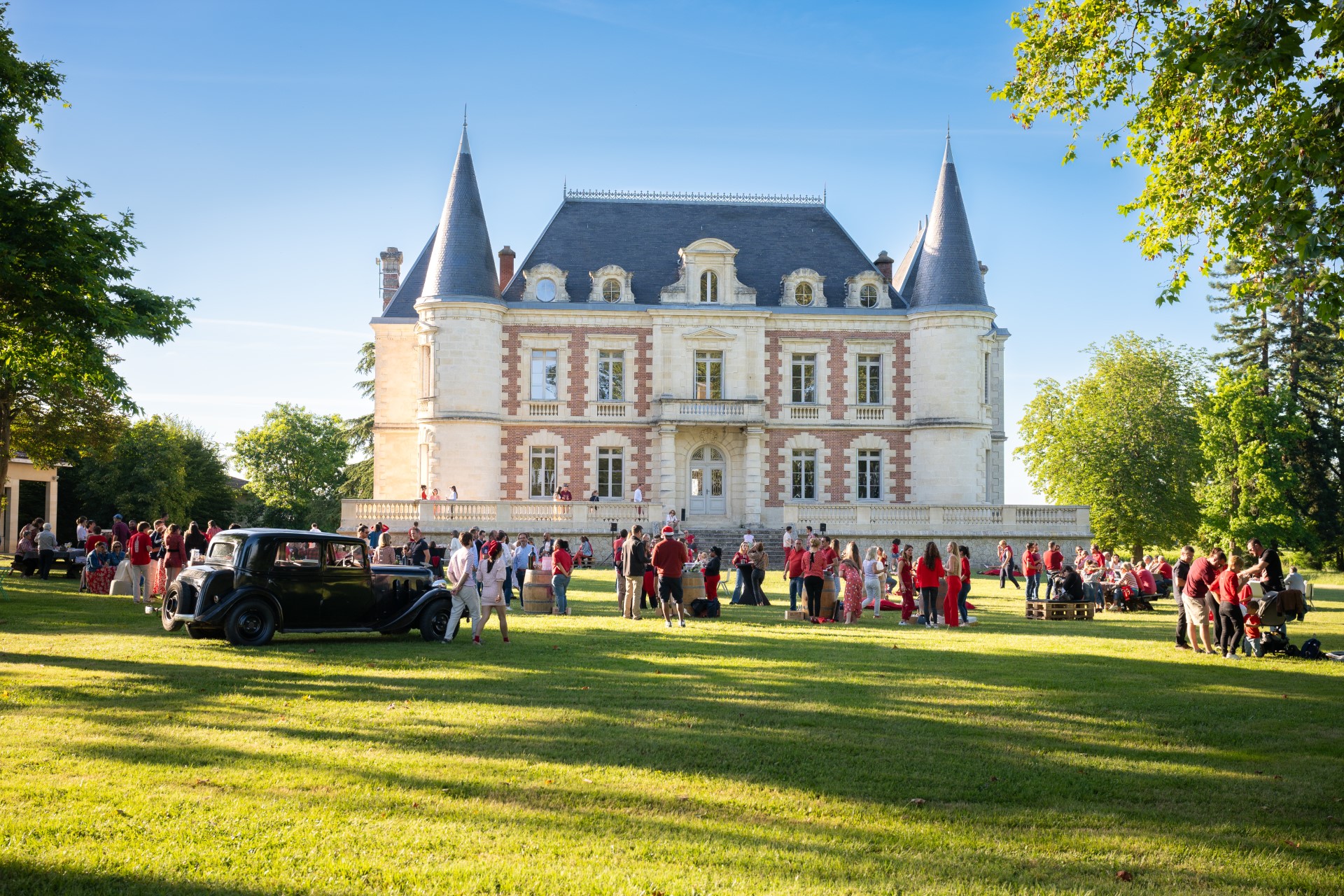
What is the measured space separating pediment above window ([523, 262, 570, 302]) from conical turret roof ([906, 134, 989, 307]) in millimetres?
13667

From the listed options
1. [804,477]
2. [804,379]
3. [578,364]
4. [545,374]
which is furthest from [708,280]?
[804,477]

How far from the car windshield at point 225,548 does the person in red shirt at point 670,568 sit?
654 centimetres

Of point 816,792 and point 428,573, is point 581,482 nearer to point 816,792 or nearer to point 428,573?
point 428,573

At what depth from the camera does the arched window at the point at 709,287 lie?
41406 millimetres

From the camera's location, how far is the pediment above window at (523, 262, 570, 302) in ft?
135

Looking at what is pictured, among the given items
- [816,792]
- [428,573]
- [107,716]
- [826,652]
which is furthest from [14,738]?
[826,652]

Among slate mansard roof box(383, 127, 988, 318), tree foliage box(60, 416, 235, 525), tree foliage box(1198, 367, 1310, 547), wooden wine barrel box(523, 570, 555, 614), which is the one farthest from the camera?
tree foliage box(60, 416, 235, 525)

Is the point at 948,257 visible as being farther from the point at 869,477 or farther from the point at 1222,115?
the point at 1222,115

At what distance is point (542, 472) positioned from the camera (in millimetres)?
40750

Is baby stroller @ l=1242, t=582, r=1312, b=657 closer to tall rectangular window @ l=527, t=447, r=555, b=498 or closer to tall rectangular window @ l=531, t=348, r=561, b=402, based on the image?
tall rectangular window @ l=527, t=447, r=555, b=498

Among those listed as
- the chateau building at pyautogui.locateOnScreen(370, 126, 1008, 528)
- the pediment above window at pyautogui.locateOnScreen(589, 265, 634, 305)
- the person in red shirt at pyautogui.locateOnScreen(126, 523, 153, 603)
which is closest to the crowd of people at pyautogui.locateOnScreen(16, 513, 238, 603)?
the person in red shirt at pyautogui.locateOnScreen(126, 523, 153, 603)

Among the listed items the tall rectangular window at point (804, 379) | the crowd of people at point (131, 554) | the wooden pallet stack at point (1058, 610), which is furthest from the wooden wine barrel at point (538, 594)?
the tall rectangular window at point (804, 379)

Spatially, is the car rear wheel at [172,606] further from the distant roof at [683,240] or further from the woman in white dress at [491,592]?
the distant roof at [683,240]

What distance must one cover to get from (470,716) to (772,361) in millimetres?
33268
